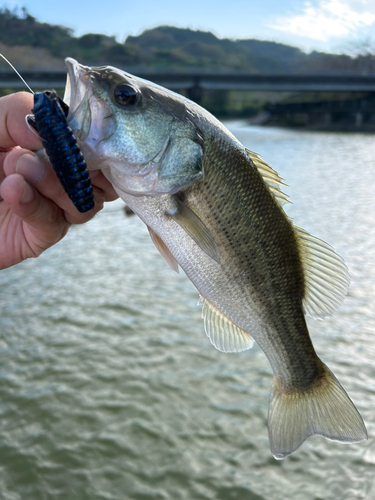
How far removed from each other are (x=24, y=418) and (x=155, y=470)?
79.2 inches

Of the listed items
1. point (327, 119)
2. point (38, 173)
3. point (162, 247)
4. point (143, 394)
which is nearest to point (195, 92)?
point (327, 119)

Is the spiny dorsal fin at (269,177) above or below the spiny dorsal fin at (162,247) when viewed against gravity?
above

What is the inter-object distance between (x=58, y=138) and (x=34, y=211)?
66 centimetres

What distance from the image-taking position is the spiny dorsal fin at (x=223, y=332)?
2.46m

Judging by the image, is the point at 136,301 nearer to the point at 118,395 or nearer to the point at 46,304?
the point at 46,304

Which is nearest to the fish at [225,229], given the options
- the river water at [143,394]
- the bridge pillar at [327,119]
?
the river water at [143,394]

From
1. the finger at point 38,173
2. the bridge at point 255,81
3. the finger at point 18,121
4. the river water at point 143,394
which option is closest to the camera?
the finger at point 38,173

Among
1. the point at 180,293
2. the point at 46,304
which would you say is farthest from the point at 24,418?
the point at 180,293

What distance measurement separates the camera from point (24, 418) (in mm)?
5938

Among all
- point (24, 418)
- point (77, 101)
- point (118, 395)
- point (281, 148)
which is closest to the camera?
point (77, 101)

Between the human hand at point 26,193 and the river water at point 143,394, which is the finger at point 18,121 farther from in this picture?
the river water at point 143,394

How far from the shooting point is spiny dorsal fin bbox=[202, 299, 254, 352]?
2465mm

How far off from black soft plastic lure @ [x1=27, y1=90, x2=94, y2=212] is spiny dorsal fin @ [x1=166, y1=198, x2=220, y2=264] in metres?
0.48

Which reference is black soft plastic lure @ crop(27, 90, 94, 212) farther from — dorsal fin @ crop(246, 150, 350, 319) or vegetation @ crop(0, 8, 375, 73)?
vegetation @ crop(0, 8, 375, 73)
